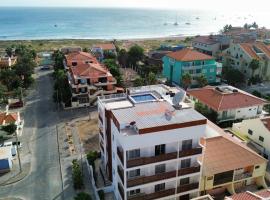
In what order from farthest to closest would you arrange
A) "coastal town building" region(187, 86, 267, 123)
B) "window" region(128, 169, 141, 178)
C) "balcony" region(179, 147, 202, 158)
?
"coastal town building" region(187, 86, 267, 123) < "balcony" region(179, 147, 202, 158) < "window" region(128, 169, 141, 178)

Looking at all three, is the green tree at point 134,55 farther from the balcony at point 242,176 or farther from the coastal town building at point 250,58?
the balcony at point 242,176

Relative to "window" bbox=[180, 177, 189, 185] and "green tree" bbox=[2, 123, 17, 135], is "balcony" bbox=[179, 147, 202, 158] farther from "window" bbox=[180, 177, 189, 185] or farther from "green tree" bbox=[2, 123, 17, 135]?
"green tree" bbox=[2, 123, 17, 135]

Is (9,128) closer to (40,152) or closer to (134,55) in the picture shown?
(40,152)

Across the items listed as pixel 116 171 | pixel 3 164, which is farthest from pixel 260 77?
pixel 3 164

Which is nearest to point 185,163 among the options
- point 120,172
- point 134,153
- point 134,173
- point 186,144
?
point 186,144

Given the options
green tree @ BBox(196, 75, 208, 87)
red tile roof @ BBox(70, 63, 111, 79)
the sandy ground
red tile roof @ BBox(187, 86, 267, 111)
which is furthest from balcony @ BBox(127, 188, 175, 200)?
green tree @ BBox(196, 75, 208, 87)

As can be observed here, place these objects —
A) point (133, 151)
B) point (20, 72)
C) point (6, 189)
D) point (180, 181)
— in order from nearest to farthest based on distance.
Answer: point (133, 151)
point (180, 181)
point (6, 189)
point (20, 72)

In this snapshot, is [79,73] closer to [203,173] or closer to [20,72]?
[20,72]
